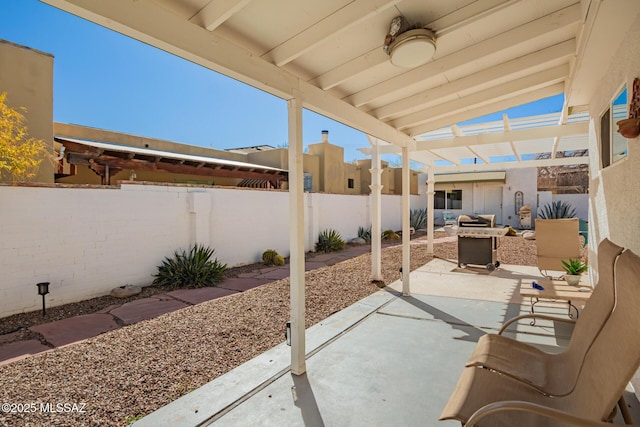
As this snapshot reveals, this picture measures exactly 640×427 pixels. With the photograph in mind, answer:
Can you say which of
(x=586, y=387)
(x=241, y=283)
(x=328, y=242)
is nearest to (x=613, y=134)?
(x=586, y=387)

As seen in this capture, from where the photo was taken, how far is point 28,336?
4.76 m

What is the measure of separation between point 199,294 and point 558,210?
22123 mm

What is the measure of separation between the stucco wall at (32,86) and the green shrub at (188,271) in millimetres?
3804

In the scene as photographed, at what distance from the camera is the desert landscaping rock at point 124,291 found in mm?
6773

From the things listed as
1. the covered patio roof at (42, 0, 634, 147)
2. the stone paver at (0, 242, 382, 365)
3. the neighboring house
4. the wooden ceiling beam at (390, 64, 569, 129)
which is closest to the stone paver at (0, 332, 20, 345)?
the stone paver at (0, 242, 382, 365)

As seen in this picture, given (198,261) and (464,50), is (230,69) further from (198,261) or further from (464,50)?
(198,261)

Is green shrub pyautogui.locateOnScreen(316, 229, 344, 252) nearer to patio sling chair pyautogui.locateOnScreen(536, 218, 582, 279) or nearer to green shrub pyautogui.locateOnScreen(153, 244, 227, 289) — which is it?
green shrub pyautogui.locateOnScreen(153, 244, 227, 289)

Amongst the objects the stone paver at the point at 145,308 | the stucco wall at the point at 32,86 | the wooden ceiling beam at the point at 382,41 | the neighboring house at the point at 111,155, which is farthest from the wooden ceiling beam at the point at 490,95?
the stucco wall at the point at 32,86

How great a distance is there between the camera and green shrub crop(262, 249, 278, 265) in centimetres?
1034

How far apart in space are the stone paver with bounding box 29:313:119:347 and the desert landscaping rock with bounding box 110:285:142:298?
111cm

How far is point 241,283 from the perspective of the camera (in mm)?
7910

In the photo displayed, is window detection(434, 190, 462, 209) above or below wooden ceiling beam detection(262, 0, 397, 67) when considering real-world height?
below

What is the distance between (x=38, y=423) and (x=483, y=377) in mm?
3725

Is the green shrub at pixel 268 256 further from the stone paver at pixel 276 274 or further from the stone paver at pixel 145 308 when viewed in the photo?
the stone paver at pixel 145 308
